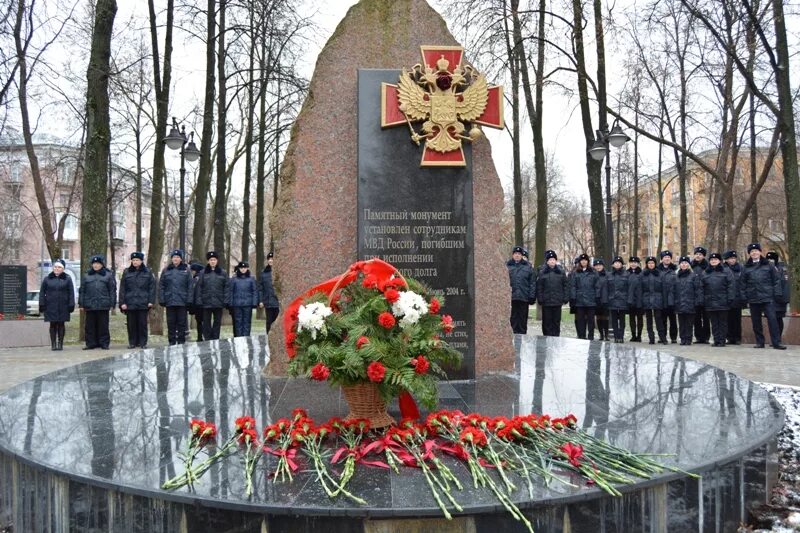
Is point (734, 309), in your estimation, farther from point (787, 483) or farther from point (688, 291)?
point (787, 483)

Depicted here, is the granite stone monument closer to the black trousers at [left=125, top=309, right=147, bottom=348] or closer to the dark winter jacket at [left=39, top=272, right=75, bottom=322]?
the black trousers at [left=125, top=309, right=147, bottom=348]

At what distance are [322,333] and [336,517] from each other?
3.61 feet

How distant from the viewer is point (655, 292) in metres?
12.6

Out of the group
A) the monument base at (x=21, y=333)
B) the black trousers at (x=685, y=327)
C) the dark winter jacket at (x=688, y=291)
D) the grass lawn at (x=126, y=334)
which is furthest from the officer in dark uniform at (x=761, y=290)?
the monument base at (x=21, y=333)

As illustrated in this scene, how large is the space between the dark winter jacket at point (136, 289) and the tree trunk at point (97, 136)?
1761 millimetres

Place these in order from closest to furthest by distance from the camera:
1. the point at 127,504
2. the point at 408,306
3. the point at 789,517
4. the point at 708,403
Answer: the point at 127,504
the point at 408,306
the point at 789,517
the point at 708,403

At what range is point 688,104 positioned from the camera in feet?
72.9

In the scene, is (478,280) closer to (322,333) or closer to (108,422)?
(322,333)

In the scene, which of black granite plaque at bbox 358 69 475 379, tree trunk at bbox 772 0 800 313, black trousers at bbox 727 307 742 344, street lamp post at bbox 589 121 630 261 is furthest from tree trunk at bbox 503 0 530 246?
black granite plaque at bbox 358 69 475 379

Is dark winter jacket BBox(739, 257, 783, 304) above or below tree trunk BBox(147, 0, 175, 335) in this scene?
below

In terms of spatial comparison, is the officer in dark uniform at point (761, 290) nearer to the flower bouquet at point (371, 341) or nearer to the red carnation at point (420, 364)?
the flower bouquet at point (371, 341)

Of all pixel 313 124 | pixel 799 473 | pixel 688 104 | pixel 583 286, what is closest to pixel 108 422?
pixel 313 124

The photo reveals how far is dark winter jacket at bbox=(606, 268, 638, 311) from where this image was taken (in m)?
12.8

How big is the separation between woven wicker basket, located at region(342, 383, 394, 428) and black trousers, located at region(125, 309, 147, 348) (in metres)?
9.43
